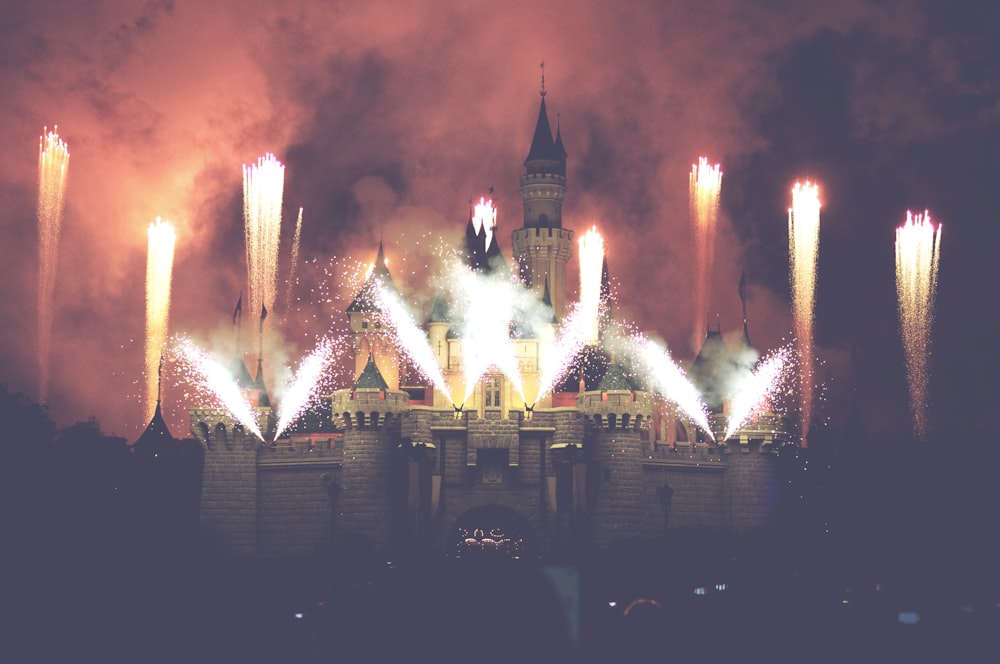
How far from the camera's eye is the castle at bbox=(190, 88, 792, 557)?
142500 mm

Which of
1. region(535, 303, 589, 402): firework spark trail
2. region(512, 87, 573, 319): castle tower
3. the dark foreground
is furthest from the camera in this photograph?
region(512, 87, 573, 319): castle tower

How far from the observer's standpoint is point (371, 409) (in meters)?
144

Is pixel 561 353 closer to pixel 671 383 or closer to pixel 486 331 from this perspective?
pixel 486 331

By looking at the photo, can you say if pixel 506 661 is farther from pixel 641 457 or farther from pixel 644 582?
pixel 641 457

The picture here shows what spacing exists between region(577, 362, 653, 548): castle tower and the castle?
0.05 metres

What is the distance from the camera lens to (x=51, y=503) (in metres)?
146

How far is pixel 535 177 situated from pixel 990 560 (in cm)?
4019

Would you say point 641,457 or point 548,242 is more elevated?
point 548,242

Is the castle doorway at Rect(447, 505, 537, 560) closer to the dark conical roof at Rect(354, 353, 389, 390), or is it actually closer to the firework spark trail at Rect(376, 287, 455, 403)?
the firework spark trail at Rect(376, 287, 455, 403)

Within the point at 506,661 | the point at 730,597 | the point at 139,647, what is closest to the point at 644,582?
the point at 730,597

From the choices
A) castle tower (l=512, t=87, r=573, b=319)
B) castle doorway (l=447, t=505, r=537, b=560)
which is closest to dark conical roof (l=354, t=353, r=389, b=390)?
castle doorway (l=447, t=505, r=537, b=560)

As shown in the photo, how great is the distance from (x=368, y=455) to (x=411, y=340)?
10.9m

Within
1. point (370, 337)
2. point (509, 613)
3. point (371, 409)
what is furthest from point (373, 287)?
point (509, 613)

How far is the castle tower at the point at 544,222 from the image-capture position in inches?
6560
